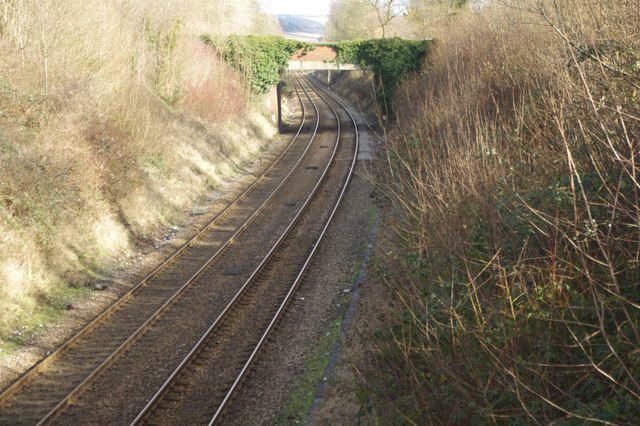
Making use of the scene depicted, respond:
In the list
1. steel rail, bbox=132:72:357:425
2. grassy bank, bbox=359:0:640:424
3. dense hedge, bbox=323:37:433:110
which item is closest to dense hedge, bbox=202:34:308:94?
dense hedge, bbox=323:37:433:110

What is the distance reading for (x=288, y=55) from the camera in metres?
32.0

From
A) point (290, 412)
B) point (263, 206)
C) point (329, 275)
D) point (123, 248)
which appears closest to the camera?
point (290, 412)

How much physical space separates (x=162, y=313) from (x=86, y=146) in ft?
19.9

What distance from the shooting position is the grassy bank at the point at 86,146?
10859 mm

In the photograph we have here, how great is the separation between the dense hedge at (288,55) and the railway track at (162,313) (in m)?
15.4

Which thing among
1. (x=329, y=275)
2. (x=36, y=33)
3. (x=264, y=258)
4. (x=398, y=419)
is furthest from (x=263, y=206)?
(x=398, y=419)

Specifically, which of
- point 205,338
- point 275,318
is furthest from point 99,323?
point 275,318

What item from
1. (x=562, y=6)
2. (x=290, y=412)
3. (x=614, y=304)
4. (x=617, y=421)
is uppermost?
(x=562, y=6)

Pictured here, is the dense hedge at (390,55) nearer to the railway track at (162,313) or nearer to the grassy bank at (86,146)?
the grassy bank at (86,146)

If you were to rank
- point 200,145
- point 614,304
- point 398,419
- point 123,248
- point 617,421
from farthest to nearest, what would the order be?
point 200,145
point 123,248
point 398,419
point 614,304
point 617,421

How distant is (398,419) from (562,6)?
9.46 meters

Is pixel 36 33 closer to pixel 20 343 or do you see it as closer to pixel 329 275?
pixel 20 343

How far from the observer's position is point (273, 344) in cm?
915

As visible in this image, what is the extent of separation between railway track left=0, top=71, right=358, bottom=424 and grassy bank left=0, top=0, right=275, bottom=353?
4.22ft
